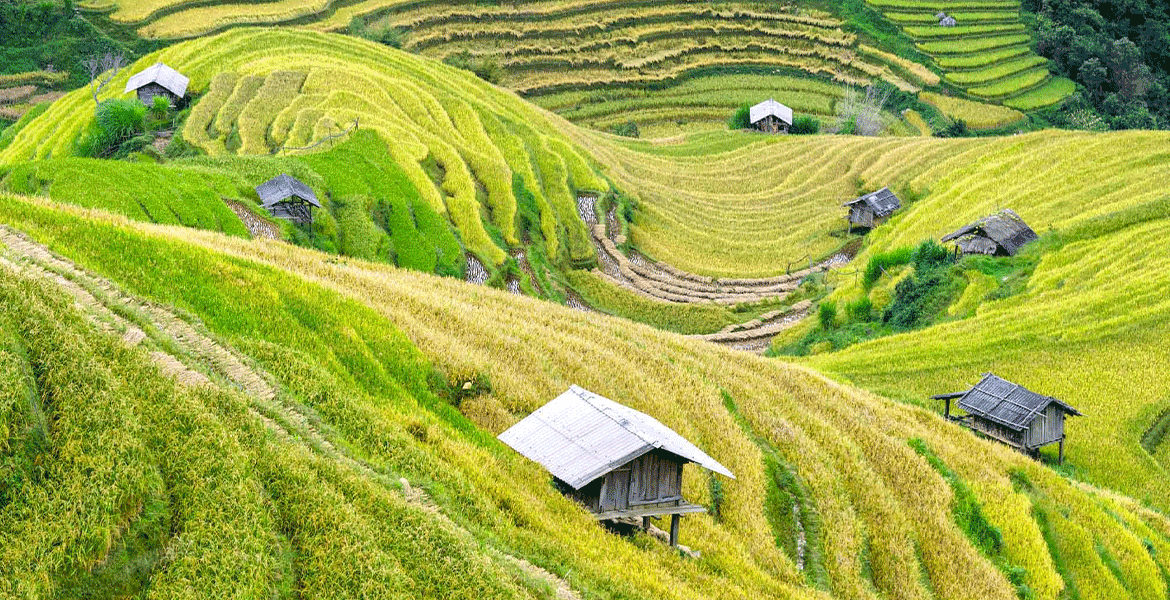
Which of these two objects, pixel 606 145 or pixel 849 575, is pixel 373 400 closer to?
pixel 849 575

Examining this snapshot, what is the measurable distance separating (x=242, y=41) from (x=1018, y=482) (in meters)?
54.0

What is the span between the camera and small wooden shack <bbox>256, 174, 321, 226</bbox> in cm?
3922

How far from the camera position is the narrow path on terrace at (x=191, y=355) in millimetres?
14789

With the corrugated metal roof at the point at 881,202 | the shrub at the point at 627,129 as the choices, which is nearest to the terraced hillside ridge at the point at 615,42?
the shrub at the point at 627,129

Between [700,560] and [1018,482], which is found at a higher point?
[700,560]

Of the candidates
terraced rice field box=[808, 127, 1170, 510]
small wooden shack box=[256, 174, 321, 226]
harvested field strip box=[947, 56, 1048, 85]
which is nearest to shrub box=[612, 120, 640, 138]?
harvested field strip box=[947, 56, 1048, 85]

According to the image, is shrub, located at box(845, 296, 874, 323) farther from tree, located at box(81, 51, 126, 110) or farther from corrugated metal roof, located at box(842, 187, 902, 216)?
tree, located at box(81, 51, 126, 110)

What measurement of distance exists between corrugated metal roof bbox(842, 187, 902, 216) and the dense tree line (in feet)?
144

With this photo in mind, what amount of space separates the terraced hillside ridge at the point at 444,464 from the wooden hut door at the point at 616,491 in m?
0.54

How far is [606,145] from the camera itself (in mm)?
→ 76500

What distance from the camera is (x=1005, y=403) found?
35.3 metres

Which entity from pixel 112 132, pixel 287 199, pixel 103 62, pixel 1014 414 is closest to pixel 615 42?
pixel 103 62

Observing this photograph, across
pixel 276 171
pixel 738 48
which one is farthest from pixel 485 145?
pixel 738 48

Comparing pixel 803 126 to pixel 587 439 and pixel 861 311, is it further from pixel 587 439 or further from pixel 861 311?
pixel 587 439
